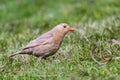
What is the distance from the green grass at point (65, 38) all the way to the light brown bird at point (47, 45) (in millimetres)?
101

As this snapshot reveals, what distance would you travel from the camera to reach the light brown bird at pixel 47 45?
7.53m

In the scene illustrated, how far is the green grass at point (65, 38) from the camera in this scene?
6707 mm

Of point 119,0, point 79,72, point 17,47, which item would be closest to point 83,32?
point 17,47

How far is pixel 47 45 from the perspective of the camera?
756 centimetres

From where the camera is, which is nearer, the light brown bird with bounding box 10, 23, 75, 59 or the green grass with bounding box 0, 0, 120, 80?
the green grass with bounding box 0, 0, 120, 80

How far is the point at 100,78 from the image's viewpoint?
6.34 metres

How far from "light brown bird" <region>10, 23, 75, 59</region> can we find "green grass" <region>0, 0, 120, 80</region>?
4.0 inches

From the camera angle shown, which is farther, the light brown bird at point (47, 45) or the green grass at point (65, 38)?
the light brown bird at point (47, 45)

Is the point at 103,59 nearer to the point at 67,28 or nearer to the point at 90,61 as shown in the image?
the point at 90,61

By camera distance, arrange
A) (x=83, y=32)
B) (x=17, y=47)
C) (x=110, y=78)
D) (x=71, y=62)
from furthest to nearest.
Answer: (x=83, y=32)
(x=17, y=47)
(x=71, y=62)
(x=110, y=78)

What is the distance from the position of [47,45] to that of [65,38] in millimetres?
1466

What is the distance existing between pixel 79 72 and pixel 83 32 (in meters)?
2.71

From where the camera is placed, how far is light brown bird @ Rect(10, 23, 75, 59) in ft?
24.7

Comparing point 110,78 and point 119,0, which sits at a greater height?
point 119,0
